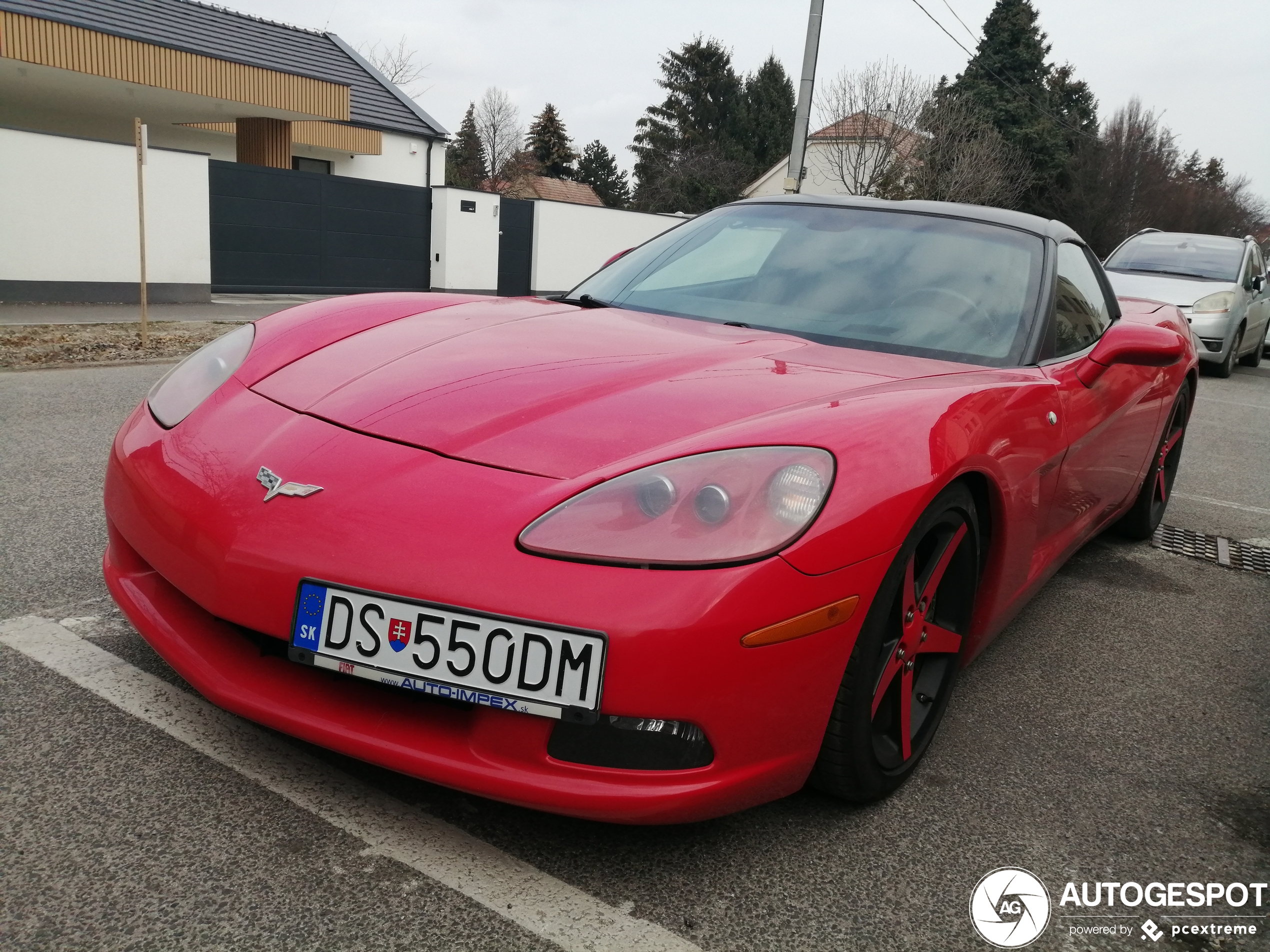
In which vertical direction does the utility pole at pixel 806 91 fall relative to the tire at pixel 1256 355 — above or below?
above

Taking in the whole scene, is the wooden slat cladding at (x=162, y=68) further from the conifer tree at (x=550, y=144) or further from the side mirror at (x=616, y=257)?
the conifer tree at (x=550, y=144)

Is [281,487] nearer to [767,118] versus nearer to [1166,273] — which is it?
[1166,273]

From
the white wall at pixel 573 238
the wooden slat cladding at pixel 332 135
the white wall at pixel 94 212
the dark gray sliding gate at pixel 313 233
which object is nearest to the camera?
the white wall at pixel 94 212

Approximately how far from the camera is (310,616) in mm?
1669

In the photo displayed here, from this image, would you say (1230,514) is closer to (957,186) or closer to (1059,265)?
(1059,265)

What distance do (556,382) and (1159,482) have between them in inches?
126

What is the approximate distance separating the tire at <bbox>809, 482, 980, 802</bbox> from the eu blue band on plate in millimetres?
868

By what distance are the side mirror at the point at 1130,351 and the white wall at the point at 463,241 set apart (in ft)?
52.3

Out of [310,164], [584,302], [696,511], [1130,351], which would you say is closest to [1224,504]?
[1130,351]

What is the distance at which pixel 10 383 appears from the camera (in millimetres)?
6316

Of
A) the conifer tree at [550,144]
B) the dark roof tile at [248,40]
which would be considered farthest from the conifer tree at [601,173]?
the dark roof tile at [248,40]

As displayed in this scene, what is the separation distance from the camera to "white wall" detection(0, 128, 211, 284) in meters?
11.8

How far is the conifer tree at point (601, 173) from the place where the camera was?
204ft

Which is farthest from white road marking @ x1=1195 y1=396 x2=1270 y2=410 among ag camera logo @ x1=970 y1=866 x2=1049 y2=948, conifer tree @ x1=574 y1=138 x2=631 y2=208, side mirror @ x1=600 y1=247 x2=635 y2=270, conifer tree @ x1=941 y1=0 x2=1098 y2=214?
conifer tree @ x1=574 y1=138 x2=631 y2=208
